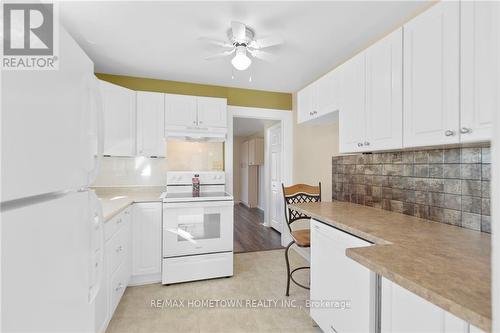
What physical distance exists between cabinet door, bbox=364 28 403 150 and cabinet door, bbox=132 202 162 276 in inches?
88.1

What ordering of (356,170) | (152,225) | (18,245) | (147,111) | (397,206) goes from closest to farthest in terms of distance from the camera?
(18,245) → (397,206) → (356,170) → (152,225) → (147,111)

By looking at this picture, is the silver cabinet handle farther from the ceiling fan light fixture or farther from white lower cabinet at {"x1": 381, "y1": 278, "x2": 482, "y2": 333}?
the ceiling fan light fixture

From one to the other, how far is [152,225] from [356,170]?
2.25 meters

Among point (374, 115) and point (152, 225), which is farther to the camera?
point (152, 225)

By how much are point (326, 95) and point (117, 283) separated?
2540 millimetres

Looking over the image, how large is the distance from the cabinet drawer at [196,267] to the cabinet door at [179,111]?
5.35ft

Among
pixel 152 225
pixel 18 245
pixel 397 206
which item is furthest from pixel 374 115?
pixel 152 225

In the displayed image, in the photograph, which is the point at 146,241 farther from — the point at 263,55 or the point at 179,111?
the point at 263,55

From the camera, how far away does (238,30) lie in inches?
75.4

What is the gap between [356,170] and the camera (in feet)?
7.45

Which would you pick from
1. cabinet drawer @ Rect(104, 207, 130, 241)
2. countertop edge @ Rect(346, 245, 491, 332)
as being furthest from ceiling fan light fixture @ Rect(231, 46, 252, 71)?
countertop edge @ Rect(346, 245, 491, 332)

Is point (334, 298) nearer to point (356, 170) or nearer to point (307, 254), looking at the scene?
point (356, 170)

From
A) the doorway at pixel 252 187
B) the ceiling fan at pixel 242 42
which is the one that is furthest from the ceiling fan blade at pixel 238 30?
the doorway at pixel 252 187

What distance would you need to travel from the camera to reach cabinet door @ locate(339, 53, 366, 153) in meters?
1.71
